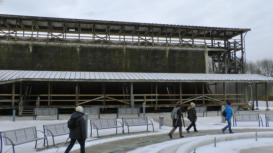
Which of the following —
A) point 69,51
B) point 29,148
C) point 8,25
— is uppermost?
point 8,25

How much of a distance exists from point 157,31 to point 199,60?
6329mm

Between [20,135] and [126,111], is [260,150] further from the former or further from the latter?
[126,111]

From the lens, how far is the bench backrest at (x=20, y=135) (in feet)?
22.9

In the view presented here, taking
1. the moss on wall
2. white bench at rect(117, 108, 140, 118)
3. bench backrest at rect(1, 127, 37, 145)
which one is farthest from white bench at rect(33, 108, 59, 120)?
the moss on wall

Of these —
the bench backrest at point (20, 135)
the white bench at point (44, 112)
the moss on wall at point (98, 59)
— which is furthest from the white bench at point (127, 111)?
the bench backrest at point (20, 135)

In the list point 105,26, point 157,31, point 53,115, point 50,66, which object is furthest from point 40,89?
point 157,31

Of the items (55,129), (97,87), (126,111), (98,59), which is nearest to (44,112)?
(126,111)

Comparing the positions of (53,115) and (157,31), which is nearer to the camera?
(53,115)

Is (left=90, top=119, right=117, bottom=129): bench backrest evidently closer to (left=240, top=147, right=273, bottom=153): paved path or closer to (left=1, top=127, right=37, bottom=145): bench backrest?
(left=1, top=127, right=37, bottom=145): bench backrest

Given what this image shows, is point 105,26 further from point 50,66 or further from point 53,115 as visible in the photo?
point 53,115

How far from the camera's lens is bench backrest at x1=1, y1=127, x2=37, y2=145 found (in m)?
6.97

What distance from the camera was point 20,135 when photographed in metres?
7.40

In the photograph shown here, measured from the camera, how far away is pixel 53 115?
1642 cm

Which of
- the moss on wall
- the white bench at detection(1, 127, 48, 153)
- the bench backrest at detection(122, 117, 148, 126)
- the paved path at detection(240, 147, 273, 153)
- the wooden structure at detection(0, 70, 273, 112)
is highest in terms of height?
the moss on wall
